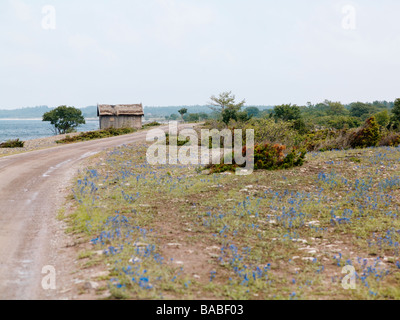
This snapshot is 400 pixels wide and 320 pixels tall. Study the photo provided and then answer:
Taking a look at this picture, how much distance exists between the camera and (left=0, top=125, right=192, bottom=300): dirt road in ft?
20.4

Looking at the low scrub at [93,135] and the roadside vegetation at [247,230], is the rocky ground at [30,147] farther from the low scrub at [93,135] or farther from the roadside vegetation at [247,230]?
the roadside vegetation at [247,230]

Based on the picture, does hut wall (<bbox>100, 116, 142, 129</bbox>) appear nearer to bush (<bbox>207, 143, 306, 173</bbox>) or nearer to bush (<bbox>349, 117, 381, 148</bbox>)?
bush (<bbox>349, 117, 381, 148</bbox>)

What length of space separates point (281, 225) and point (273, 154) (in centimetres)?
775

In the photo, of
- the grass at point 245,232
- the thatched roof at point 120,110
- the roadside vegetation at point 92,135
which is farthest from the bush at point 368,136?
the thatched roof at point 120,110

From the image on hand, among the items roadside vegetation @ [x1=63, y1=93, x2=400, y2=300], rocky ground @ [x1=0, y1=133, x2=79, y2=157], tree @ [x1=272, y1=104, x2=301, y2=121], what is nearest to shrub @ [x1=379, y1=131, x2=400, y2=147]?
roadside vegetation @ [x1=63, y1=93, x2=400, y2=300]

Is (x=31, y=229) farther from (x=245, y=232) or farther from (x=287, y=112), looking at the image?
(x=287, y=112)

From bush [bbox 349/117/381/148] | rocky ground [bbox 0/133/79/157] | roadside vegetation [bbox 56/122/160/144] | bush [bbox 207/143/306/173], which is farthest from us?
roadside vegetation [bbox 56/122/160/144]

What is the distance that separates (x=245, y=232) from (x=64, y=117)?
83.2m

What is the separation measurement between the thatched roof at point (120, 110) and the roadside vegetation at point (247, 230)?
39.3m

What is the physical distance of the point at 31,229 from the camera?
9.23m

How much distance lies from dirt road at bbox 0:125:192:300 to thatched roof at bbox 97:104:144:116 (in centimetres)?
3668
